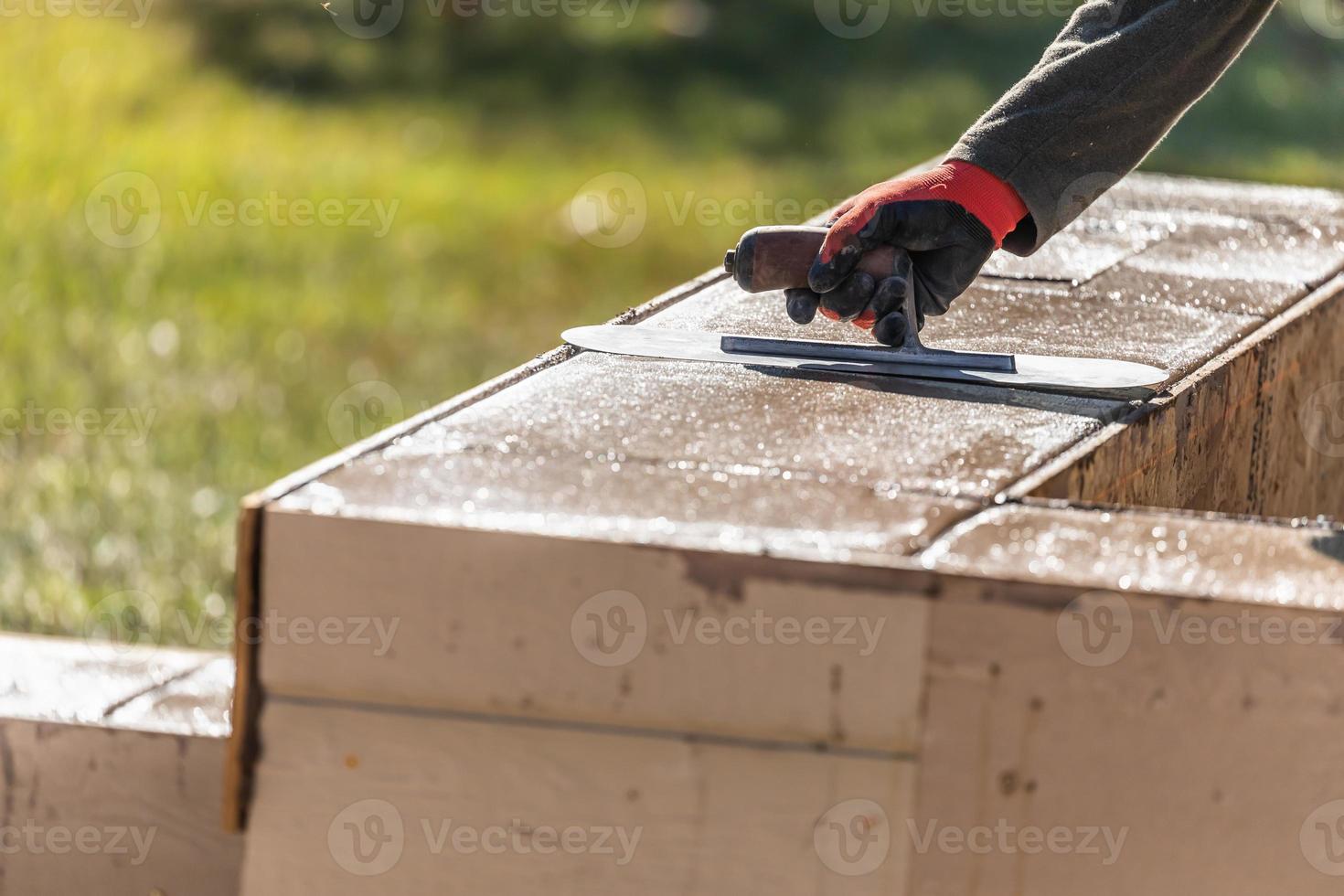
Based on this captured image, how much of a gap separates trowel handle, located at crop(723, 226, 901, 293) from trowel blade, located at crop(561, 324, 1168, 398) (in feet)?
0.40

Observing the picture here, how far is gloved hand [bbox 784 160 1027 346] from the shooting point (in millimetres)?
2439

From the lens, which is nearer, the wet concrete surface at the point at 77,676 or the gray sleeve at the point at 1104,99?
the gray sleeve at the point at 1104,99

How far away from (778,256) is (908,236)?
0.19m

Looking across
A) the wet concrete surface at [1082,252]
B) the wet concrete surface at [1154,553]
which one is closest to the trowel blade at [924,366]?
the wet concrete surface at [1154,553]

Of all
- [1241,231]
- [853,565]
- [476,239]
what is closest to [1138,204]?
[1241,231]

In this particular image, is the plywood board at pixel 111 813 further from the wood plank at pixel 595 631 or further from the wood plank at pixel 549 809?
the wood plank at pixel 595 631

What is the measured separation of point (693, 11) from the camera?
13.6 metres

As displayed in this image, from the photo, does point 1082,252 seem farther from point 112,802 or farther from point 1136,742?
point 112,802

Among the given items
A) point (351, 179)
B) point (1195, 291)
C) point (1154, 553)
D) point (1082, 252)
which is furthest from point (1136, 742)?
point (351, 179)

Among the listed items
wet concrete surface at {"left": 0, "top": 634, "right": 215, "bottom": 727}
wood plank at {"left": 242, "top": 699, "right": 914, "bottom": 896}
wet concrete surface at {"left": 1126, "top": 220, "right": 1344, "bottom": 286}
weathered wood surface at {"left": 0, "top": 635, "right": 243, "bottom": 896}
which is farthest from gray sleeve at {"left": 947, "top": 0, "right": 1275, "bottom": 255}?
wet concrete surface at {"left": 0, "top": 634, "right": 215, "bottom": 727}

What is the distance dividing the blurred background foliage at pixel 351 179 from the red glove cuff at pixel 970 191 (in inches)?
103

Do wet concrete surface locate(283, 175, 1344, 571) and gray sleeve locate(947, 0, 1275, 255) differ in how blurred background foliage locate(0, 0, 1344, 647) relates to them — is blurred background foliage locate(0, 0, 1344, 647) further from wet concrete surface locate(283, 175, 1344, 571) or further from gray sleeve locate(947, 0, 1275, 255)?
gray sleeve locate(947, 0, 1275, 255)

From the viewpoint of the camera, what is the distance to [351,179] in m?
10.2

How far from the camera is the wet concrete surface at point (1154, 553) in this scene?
5.56 ft
